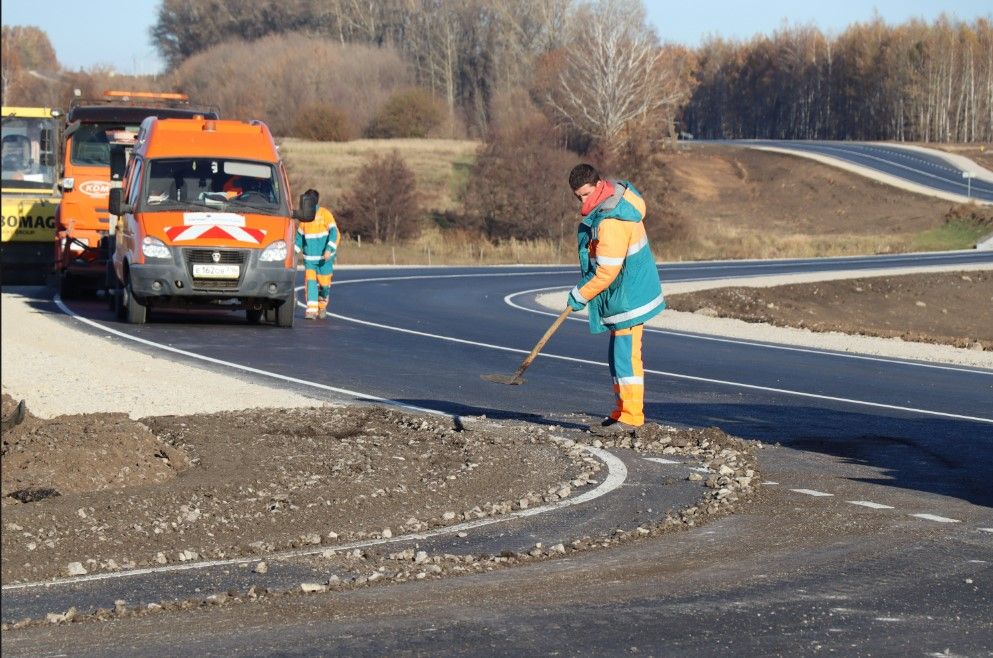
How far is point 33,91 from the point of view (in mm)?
99125

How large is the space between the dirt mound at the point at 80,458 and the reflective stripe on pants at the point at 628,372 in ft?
10.7

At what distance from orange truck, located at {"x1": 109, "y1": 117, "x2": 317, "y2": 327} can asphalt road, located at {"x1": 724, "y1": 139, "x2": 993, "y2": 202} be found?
57.7 m

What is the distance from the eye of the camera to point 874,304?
34.3 metres

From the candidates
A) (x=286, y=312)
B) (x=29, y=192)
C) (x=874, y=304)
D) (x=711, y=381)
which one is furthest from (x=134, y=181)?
(x=874, y=304)

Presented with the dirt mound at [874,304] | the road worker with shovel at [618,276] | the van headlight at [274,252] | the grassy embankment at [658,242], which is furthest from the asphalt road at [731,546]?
the grassy embankment at [658,242]

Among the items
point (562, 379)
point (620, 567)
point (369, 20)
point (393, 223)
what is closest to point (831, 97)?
point (369, 20)

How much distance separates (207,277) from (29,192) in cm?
827

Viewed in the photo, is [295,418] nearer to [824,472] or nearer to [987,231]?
[824,472]

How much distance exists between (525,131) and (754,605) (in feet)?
199

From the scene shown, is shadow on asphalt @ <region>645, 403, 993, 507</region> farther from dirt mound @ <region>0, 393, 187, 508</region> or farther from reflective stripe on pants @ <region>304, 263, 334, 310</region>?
reflective stripe on pants @ <region>304, 263, 334, 310</region>

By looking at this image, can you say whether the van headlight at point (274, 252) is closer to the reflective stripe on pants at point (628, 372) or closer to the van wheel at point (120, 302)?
the van wheel at point (120, 302)

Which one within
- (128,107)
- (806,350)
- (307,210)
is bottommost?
(806,350)

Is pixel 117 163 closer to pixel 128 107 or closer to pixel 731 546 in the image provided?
pixel 128 107

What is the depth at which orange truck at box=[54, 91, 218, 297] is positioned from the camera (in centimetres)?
2291
